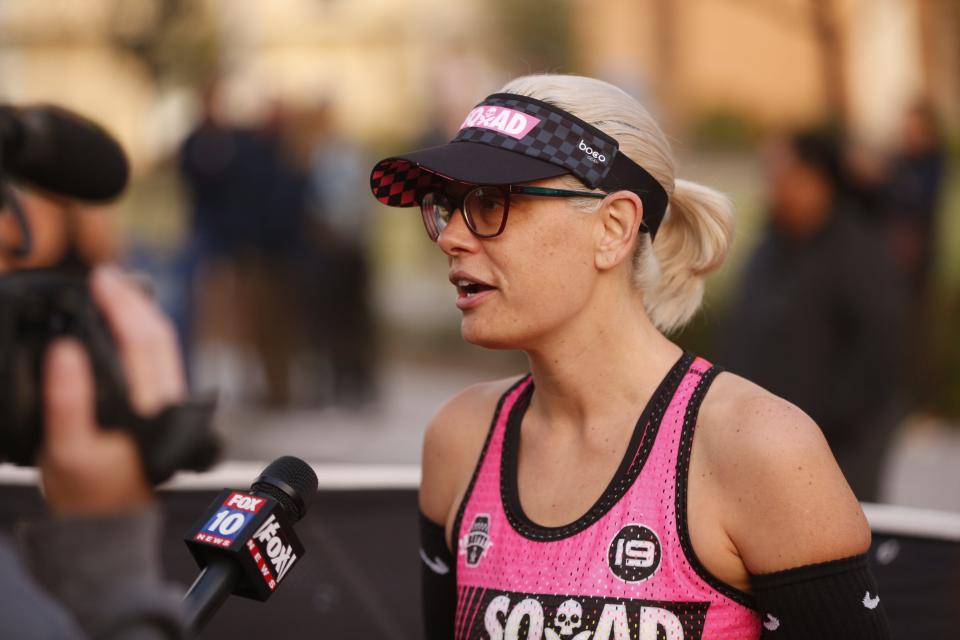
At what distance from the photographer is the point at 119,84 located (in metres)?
31.0

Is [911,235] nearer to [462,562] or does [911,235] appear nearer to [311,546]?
[311,546]

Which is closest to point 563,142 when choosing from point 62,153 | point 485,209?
point 485,209

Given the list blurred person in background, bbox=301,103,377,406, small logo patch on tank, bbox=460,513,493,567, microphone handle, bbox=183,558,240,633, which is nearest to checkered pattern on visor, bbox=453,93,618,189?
small logo patch on tank, bbox=460,513,493,567

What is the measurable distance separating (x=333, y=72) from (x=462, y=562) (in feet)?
130

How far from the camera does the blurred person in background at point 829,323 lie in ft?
17.1

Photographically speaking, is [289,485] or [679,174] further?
[679,174]

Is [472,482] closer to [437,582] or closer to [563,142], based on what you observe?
[437,582]

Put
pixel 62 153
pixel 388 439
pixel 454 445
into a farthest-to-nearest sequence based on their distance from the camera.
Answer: pixel 388 439, pixel 454 445, pixel 62 153

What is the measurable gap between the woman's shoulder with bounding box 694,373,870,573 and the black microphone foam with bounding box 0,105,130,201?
46.1 inches

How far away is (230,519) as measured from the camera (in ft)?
6.15

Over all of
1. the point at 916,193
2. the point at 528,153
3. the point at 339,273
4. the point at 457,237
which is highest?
the point at 528,153

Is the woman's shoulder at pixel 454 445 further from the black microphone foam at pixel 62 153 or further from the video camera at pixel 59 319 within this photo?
the black microphone foam at pixel 62 153

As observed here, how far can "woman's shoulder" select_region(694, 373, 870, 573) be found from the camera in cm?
218

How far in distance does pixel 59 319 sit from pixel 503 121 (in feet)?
2.91
